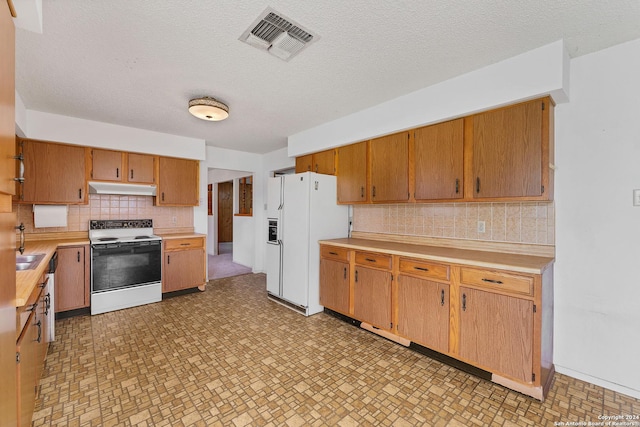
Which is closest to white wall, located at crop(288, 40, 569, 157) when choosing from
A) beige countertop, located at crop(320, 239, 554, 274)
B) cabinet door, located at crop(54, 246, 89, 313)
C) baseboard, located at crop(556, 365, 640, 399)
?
beige countertop, located at crop(320, 239, 554, 274)

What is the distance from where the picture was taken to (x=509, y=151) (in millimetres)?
2248

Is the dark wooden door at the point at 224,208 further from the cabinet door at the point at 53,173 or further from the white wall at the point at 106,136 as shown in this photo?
the cabinet door at the point at 53,173

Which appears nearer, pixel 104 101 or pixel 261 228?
pixel 104 101

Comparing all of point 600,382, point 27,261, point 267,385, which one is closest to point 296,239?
point 267,385

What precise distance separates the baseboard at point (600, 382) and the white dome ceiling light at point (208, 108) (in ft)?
12.5

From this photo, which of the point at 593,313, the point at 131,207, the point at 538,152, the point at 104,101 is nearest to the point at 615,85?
the point at 538,152

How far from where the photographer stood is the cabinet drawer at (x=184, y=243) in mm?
4059

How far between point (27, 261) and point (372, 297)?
3.18 meters

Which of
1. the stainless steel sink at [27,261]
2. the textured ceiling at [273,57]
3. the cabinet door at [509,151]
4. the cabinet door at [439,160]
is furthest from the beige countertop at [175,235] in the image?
the cabinet door at [509,151]

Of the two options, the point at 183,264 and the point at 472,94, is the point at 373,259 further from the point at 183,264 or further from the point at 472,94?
the point at 183,264

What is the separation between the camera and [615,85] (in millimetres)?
2053

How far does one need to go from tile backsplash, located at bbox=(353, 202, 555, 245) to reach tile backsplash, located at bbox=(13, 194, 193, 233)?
10.2ft

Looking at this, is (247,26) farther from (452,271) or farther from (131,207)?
(131,207)

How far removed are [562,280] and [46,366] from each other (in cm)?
428
